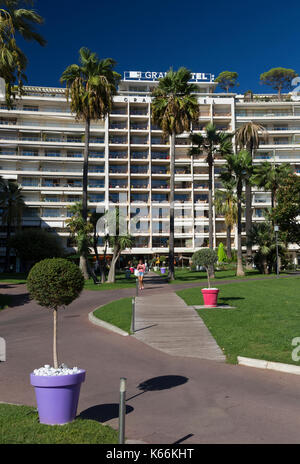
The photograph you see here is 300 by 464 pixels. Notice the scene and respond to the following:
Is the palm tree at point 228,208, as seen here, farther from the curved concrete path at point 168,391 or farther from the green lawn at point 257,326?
the curved concrete path at point 168,391

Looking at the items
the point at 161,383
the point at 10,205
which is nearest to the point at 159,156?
the point at 10,205

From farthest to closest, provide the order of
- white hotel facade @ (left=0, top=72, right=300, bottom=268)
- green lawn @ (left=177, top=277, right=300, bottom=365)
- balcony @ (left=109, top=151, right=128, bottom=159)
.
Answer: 1. balcony @ (left=109, top=151, right=128, bottom=159)
2. white hotel facade @ (left=0, top=72, right=300, bottom=268)
3. green lawn @ (left=177, top=277, right=300, bottom=365)

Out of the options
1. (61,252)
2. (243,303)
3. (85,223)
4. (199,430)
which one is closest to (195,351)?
(199,430)

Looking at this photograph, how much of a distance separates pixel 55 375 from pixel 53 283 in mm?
1372

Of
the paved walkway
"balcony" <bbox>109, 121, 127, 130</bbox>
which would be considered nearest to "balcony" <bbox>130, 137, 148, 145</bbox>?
"balcony" <bbox>109, 121, 127, 130</bbox>

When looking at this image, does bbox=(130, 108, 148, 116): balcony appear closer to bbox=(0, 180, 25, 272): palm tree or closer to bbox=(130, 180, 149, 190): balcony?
bbox=(130, 180, 149, 190): balcony

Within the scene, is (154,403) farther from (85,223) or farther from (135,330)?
(85,223)

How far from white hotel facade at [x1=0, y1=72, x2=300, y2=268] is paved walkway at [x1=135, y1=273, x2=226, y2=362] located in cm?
4869

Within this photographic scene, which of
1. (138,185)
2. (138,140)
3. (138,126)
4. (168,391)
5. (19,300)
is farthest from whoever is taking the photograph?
(138,126)

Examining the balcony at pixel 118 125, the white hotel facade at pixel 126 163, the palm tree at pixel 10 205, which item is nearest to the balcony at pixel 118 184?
the white hotel facade at pixel 126 163

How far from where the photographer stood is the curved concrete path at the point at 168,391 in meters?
5.26

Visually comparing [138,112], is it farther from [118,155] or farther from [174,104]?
[174,104]

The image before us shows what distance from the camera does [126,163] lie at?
69812 mm

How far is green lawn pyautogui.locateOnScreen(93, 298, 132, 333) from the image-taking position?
1342 cm
